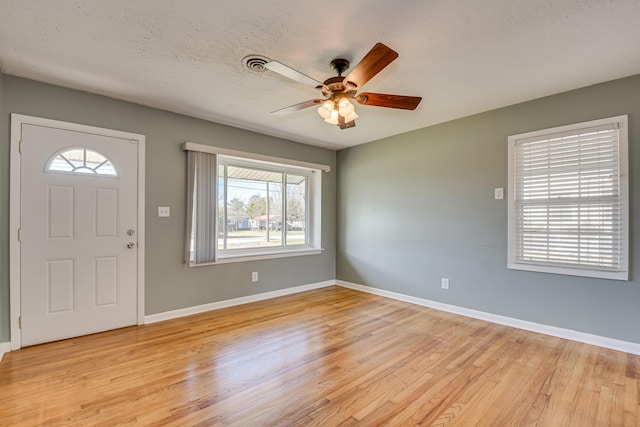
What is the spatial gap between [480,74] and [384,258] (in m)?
2.71

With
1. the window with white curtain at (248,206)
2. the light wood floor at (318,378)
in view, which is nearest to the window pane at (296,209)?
the window with white curtain at (248,206)

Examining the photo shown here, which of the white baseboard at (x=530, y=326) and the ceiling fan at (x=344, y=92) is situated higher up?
the ceiling fan at (x=344, y=92)

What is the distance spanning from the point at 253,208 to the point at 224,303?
134cm

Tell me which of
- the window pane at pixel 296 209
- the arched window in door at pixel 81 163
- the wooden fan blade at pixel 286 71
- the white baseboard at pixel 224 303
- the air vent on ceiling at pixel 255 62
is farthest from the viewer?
the window pane at pixel 296 209

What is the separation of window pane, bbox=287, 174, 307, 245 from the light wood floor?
1.83m

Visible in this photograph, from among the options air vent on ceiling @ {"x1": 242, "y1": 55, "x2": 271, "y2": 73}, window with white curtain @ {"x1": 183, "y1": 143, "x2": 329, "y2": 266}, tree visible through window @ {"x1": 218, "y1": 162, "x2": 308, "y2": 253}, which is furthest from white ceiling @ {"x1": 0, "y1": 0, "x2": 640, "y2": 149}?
tree visible through window @ {"x1": 218, "y1": 162, "x2": 308, "y2": 253}

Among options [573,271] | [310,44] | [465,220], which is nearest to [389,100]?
[310,44]

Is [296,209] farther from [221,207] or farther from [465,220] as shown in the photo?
[465,220]

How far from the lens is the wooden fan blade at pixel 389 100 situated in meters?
2.34

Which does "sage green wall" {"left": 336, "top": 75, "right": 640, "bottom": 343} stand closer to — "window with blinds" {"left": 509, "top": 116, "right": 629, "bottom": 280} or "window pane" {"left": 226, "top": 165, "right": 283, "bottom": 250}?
"window with blinds" {"left": 509, "top": 116, "right": 629, "bottom": 280}

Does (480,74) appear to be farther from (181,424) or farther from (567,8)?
(181,424)

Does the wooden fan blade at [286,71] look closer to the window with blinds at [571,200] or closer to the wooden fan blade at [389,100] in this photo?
the wooden fan blade at [389,100]

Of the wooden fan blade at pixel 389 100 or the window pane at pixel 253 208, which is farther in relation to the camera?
the window pane at pixel 253 208

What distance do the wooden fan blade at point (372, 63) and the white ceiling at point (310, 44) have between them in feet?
0.80
